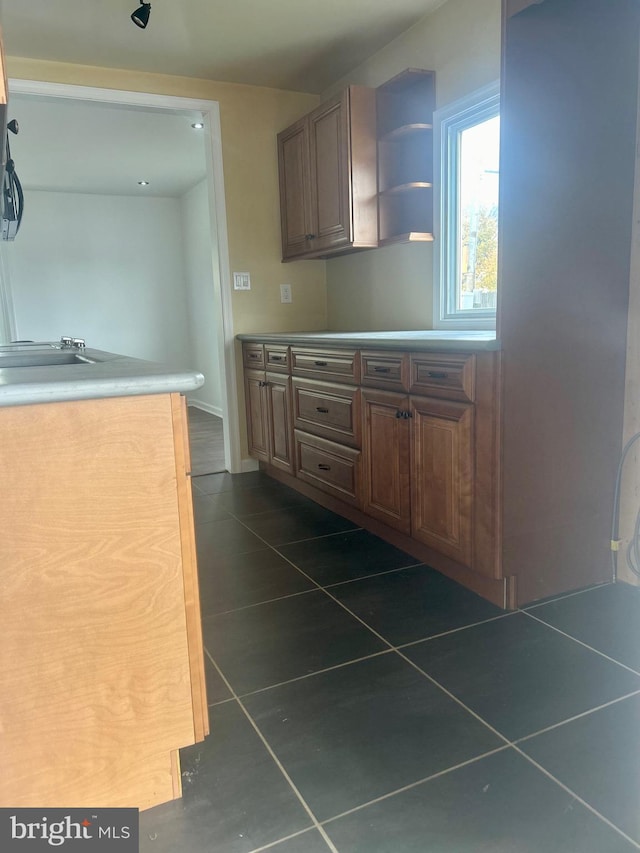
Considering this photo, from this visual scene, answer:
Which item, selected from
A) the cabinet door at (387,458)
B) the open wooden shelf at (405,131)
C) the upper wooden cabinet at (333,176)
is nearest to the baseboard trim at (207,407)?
the upper wooden cabinet at (333,176)

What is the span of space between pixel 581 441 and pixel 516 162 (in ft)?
2.99

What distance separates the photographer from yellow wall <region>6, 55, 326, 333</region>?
12.1 ft

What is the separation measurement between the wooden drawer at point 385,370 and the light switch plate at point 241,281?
4.96 feet

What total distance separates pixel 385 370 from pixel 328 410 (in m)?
0.57

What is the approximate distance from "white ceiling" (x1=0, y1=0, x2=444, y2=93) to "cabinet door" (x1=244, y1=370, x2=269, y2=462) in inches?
66.3

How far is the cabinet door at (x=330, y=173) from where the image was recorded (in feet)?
10.3

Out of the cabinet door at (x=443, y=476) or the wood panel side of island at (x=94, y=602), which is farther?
the cabinet door at (x=443, y=476)

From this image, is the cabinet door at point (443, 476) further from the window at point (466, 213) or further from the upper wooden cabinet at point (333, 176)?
the upper wooden cabinet at point (333, 176)

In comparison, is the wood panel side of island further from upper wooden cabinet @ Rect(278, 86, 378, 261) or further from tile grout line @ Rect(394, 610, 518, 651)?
upper wooden cabinet @ Rect(278, 86, 378, 261)

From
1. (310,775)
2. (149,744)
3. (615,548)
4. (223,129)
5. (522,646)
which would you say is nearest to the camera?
(149,744)

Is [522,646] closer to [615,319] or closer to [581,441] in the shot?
[581,441]

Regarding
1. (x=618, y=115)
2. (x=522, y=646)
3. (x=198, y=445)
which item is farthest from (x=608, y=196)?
(x=198, y=445)

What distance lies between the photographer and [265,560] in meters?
2.52

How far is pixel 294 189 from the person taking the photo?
3.69m
